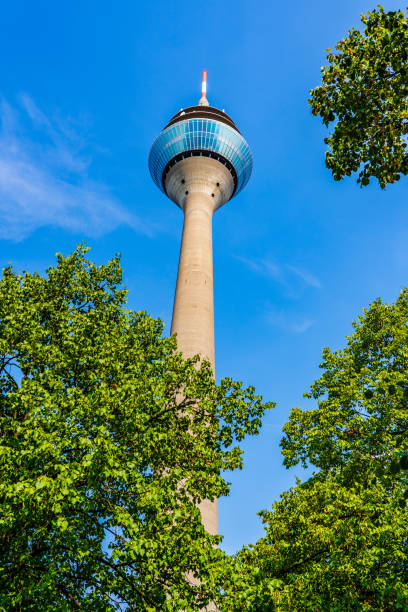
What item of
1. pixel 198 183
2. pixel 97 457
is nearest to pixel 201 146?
pixel 198 183

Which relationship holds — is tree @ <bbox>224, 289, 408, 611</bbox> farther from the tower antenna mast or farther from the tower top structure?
the tower antenna mast

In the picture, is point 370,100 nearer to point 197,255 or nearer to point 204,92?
point 197,255

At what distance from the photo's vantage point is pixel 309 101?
1162cm

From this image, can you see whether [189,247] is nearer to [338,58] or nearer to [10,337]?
[10,337]

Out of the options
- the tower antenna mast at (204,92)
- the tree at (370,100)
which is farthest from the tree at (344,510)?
the tower antenna mast at (204,92)

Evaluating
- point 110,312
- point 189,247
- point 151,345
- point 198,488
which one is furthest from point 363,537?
point 189,247

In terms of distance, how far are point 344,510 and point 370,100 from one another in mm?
12308

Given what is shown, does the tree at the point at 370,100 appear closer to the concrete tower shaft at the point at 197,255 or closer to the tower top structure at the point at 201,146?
the concrete tower shaft at the point at 197,255

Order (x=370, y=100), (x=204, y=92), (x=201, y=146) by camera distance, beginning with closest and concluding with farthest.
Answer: (x=370, y=100) → (x=201, y=146) → (x=204, y=92)

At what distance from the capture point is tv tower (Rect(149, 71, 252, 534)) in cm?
3938

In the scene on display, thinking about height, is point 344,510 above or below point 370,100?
below

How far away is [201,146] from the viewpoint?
5247 centimetres

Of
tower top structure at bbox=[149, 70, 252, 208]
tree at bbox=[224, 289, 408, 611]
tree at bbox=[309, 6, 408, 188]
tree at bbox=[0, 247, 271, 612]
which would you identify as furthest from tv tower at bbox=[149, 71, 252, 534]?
tree at bbox=[309, 6, 408, 188]

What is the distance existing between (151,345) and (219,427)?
4.07 m
